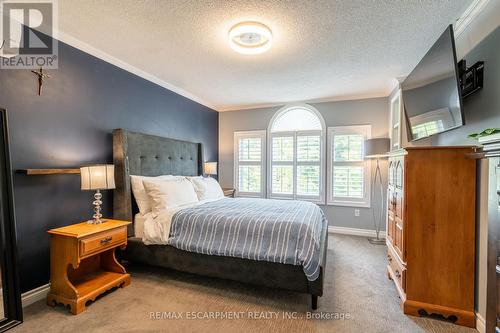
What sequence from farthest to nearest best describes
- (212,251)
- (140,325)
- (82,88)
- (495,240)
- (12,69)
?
(82,88)
(212,251)
(12,69)
(140,325)
(495,240)

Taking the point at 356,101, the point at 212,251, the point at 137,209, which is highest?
the point at 356,101

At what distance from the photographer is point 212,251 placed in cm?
227

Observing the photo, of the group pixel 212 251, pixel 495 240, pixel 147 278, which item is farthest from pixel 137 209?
pixel 495 240

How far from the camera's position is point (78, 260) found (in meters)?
1.93

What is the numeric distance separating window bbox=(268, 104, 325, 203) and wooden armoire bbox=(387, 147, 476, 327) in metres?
2.55

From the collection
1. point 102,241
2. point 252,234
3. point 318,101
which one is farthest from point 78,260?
point 318,101

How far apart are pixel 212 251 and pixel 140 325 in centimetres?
79

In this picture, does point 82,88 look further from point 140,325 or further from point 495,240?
point 495,240

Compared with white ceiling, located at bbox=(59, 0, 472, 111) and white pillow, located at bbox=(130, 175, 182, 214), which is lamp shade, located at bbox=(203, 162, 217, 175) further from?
white pillow, located at bbox=(130, 175, 182, 214)

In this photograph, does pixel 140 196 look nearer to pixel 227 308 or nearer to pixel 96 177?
pixel 96 177

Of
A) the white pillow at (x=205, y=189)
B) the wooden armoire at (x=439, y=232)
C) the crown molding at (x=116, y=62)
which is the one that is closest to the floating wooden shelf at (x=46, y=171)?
the crown molding at (x=116, y=62)

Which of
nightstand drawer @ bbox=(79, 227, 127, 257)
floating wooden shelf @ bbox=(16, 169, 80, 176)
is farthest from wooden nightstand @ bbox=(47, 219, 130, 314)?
floating wooden shelf @ bbox=(16, 169, 80, 176)

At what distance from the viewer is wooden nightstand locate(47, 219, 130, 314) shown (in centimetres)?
195

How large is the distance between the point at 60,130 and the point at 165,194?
1.22 meters
